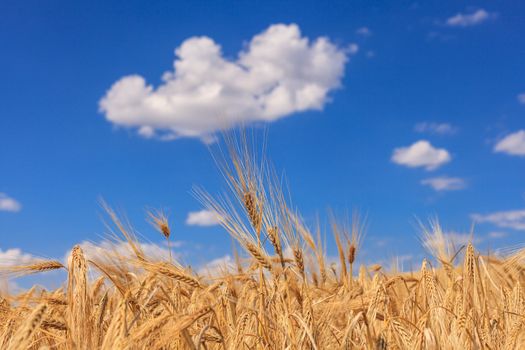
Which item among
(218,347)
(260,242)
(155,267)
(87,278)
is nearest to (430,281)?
(260,242)

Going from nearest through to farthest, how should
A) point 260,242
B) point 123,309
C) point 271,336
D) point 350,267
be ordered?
point 123,309, point 271,336, point 260,242, point 350,267

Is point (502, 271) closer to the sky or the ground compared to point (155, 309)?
closer to the sky

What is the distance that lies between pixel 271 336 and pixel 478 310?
1.30 metres

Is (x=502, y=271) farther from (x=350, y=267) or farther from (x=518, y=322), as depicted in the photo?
(x=518, y=322)

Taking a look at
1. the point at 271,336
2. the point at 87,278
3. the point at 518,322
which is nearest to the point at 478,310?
the point at 518,322

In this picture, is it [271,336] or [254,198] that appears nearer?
[271,336]

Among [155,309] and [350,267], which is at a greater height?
[350,267]

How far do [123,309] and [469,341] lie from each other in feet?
4.81

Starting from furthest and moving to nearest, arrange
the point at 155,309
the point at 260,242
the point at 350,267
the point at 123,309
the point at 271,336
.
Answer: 1. the point at 350,267
2. the point at 155,309
3. the point at 260,242
4. the point at 271,336
5. the point at 123,309

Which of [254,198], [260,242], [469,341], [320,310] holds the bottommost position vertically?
[469,341]

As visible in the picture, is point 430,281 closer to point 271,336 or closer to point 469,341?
point 469,341

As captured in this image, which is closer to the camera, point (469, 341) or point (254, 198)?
point (469, 341)

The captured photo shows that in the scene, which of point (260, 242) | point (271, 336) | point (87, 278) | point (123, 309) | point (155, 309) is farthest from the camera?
point (155, 309)

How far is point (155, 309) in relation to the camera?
3.24m
